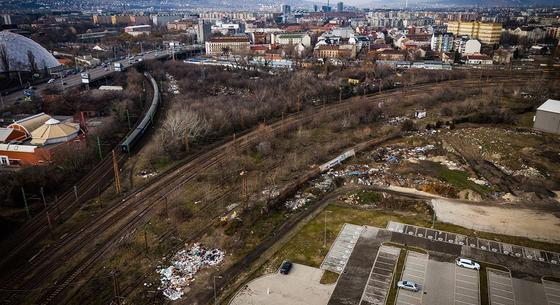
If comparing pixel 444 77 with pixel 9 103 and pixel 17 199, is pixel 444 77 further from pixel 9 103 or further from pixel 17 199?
pixel 9 103

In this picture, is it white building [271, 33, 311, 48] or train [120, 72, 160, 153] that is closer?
train [120, 72, 160, 153]

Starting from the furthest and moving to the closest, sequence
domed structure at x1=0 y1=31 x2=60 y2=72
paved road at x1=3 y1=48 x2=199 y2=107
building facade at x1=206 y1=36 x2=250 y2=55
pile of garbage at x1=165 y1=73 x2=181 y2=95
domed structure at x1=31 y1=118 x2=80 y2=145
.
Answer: building facade at x1=206 y1=36 x2=250 y2=55, domed structure at x1=0 y1=31 x2=60 y2=72, pile of garbage at x1=165 y1=73 x2=181 y2=95, paved road at x1=3 y1=48 x2=199 y2=107, domed structure at x1=31 y1=118 x2=80 y2=145

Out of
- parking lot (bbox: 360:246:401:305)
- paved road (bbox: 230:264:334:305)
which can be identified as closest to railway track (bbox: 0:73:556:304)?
paved road (bbox: 230:264:334:305)

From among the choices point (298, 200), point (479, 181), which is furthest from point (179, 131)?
point (479, 181)

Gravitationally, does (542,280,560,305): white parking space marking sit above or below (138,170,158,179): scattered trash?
below

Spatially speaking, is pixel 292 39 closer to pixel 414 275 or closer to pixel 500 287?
pixel 414 275

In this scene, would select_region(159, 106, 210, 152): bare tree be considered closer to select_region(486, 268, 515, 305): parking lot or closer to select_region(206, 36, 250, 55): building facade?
select_region(486, 268, 515, 305): parking lot
